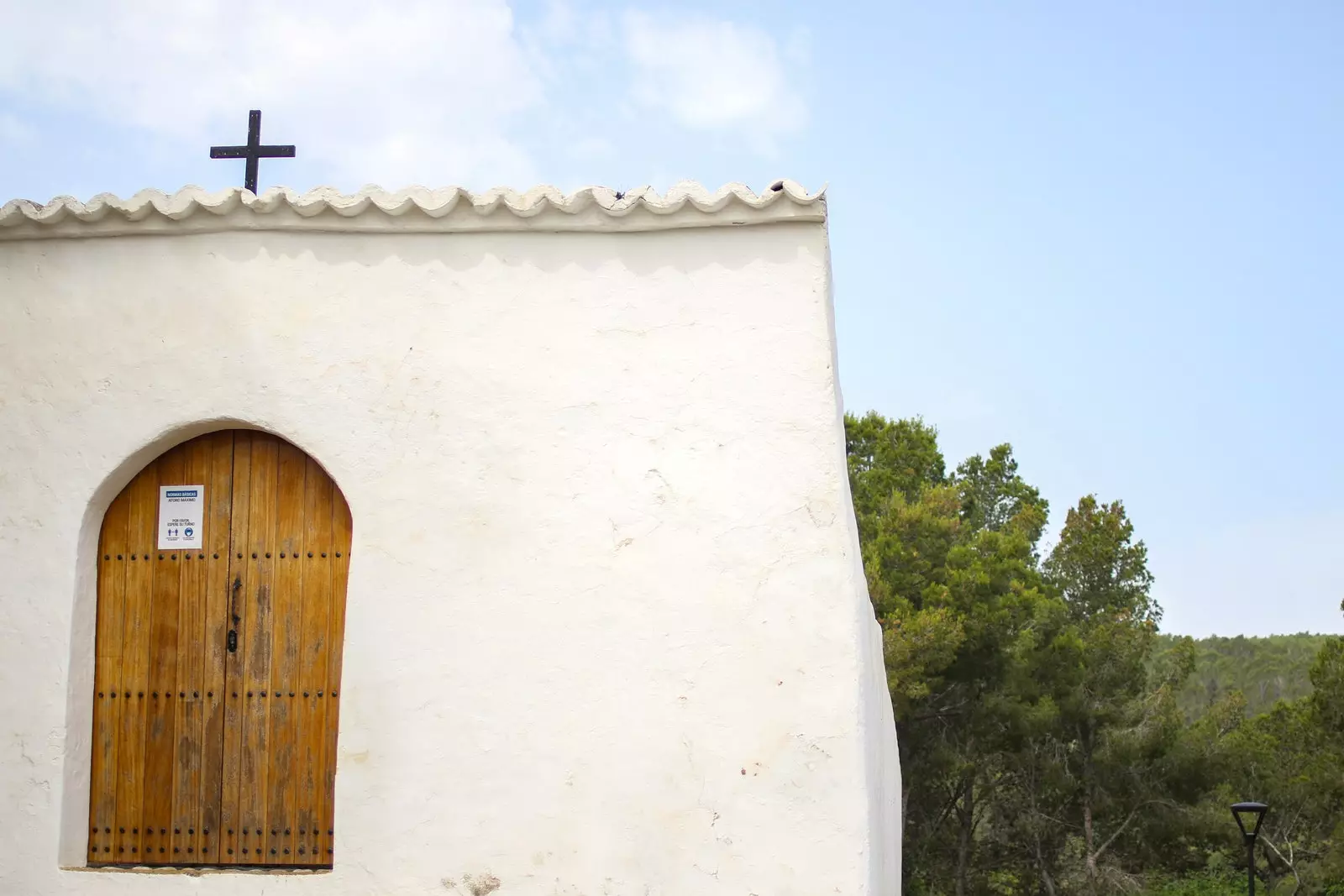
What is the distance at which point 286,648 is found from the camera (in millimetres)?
5715

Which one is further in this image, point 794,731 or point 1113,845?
point 1113,845

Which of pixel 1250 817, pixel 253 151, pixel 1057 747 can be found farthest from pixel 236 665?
pixel 1057 747

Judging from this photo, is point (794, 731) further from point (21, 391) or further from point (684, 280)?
point (21, 391)

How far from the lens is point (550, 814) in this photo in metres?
5.27

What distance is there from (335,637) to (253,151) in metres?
2.88

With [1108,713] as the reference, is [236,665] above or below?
above

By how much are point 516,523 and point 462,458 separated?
38 cm

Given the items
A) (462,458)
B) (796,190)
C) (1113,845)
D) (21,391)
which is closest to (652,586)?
(462,458)

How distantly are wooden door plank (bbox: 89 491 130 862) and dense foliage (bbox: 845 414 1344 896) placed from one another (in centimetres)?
1653

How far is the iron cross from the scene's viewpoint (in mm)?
6953

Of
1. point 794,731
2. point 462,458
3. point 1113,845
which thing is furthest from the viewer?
point 1113,845

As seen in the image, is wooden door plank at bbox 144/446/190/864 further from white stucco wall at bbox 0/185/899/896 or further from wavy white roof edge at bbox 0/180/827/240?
wavy white roof edge at bbox 0/180/827/240

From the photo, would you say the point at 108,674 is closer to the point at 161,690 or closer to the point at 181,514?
the point at 161,690

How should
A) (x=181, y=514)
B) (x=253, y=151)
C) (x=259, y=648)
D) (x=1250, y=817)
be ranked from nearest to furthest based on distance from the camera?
(x=259, y=648) < (x=181, y=514) < (x=253, y=151) < (x=1250, y=817)
